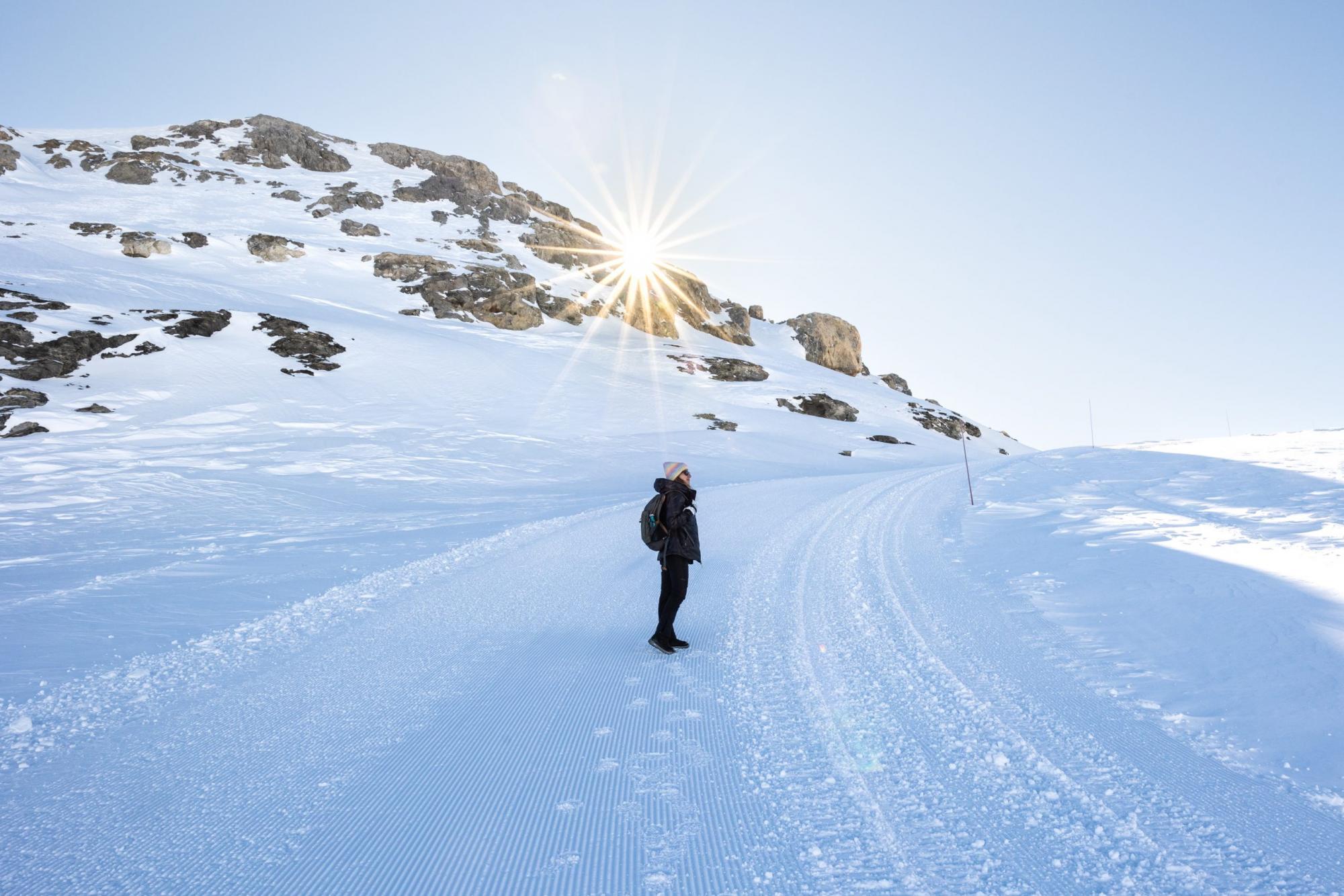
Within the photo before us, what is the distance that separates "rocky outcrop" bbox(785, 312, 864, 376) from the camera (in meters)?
89.2

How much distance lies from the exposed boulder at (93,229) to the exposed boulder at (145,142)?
38037mm

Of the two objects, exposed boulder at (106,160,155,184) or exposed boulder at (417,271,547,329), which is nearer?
exposed boulder at (417,271,547,329)

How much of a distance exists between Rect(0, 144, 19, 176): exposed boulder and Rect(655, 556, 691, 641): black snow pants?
3661 inches

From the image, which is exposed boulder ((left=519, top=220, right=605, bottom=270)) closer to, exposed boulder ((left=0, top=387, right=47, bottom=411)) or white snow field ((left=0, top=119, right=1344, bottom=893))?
exposed boulder ((left=0, top=387, right=47, bottom=411))

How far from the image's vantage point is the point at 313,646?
6.38m

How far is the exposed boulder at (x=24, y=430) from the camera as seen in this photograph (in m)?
19.5

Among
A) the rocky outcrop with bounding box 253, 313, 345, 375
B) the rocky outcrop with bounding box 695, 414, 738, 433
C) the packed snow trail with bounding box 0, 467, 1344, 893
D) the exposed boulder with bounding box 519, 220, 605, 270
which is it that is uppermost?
the exposed boulder with bounding box 519, 220, 605, 270

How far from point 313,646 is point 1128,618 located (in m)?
8.32

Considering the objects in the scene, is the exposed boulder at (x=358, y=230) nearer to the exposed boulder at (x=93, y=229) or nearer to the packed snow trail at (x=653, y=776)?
the exposed boulder at (x=93, y=229)

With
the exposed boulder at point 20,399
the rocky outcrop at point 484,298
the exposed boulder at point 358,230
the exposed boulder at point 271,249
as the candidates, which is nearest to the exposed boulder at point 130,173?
the exposed boulder at point 358,230

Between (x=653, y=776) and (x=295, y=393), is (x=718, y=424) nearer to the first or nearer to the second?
(x=295, y=393)

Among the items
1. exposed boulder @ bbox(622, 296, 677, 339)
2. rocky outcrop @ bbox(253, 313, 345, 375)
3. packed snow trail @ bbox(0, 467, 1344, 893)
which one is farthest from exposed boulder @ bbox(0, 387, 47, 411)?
exposed boulder @ bbox(622, 296, 677, 339)

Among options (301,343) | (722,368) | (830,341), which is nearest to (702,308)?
(830,341)

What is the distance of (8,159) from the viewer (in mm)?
66188
